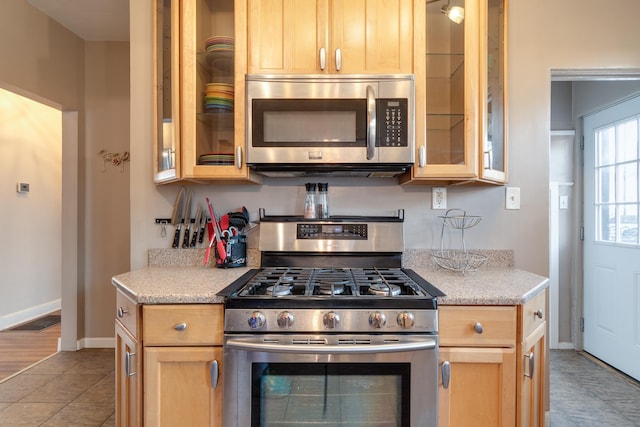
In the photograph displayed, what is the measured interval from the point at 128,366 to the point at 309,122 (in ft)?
4.14

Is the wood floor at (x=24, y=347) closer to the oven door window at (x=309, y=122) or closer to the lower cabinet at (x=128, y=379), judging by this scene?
the lower cabinet at (x=128, y=379)

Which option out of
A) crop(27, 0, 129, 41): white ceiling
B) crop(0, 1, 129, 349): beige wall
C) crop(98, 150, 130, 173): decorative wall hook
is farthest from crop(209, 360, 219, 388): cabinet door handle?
crop(27, 0, 129, 41): white ceiling

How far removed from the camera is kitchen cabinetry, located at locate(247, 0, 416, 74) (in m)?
1.67

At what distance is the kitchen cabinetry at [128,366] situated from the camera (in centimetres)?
134

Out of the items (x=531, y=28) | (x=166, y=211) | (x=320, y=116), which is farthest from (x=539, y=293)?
(x=166, y=211)

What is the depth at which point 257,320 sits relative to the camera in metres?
1.26

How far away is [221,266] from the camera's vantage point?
1833 millimetres

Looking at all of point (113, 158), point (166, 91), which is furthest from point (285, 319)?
point (113, 158)

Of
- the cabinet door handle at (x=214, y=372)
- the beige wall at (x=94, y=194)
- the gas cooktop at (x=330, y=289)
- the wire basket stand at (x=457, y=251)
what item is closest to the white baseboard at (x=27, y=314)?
the beige wall at (x=94, y=194)

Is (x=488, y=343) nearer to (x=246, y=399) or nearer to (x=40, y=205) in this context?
(x=246, y=399)

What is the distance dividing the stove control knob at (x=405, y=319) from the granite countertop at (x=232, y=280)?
13 cm

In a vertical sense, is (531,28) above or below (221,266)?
above

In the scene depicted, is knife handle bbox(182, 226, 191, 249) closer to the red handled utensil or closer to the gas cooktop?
the red handled utensil

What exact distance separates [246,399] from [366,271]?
0.79 meters
